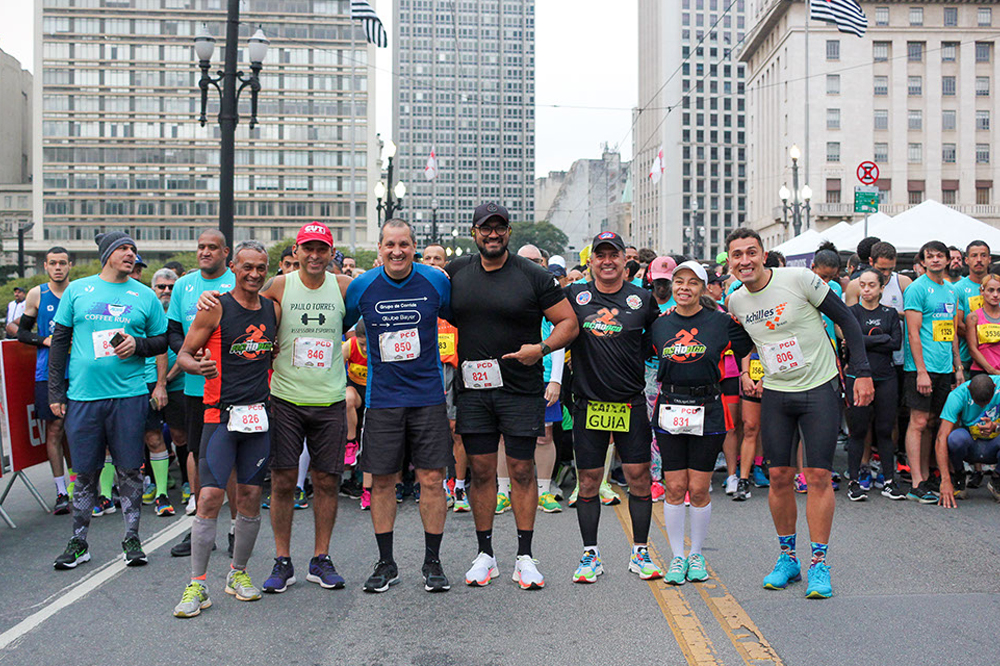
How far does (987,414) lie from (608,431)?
14.2 feet

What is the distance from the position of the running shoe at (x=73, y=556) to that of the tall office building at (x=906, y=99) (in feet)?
258

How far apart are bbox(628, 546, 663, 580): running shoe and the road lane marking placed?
0.05m

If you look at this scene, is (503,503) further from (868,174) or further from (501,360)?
(868,174)

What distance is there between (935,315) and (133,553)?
7294mm

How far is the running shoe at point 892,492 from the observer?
8661 millimetres

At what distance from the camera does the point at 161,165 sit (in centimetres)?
11275

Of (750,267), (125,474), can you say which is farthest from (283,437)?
(750,267)

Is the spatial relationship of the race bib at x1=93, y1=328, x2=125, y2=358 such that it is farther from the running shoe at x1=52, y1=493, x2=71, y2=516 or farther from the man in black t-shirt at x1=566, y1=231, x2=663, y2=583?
Answer: the man in black t-shirt at x1=566, y1=231, x2=663, y2=583

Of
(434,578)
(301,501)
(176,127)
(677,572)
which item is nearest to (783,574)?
(677,572)

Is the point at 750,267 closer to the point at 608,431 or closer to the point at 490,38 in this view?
the point at 608,431

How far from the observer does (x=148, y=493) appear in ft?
29.5

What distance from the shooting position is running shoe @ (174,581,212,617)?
5355 mm

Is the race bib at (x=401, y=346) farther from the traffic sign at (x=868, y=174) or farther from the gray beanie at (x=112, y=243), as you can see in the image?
the traffic sign at (x=868, y=174)

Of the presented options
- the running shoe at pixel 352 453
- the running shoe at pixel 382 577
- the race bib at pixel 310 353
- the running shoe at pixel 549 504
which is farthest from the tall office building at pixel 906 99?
the running shoe at pixel 382 577
